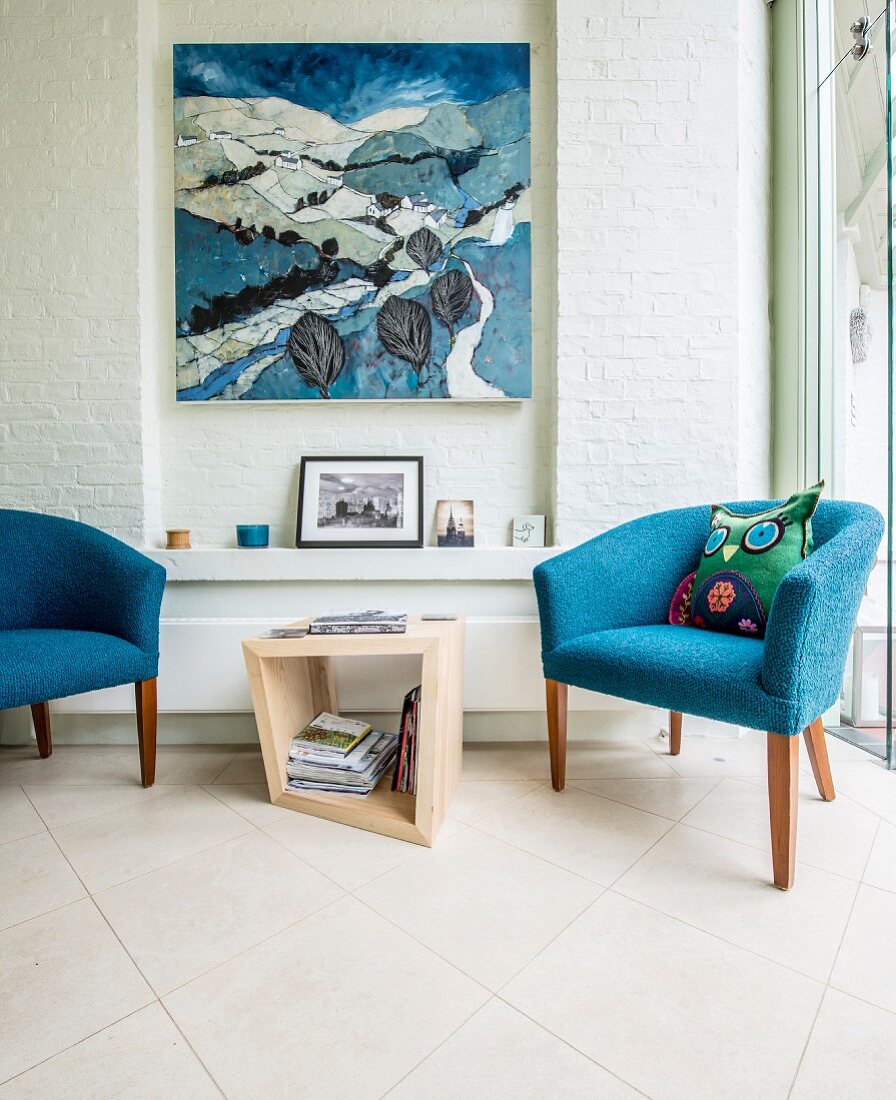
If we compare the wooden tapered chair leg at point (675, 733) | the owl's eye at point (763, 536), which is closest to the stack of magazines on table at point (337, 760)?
the wooden tapered chair leg at point (675, 733)

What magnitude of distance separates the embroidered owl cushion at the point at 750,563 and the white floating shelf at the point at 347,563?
0.56 metres

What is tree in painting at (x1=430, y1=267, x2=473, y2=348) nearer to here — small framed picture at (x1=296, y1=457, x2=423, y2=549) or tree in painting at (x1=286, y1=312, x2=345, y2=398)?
tree in painting at (x1=286, y1=312, x2=345, y2=398)

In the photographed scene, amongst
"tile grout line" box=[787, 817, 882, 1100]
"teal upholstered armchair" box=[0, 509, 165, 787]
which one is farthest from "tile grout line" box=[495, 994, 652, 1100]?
"teal upholstered armchair" box=[0, 509, 165, 787]

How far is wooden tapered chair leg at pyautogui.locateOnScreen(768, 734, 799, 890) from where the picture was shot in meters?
1.30

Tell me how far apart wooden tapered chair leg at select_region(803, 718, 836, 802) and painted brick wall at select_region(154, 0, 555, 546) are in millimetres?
1161

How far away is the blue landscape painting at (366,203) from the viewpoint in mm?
2270

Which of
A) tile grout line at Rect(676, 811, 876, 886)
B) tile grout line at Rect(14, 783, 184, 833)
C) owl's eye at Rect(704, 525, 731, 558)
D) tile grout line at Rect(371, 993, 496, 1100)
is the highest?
owl's eye at Rect(704, 525, 731, 558)

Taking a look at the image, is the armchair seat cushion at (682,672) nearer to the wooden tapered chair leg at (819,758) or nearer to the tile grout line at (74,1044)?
the wooden tapered chair leg at (819,758)

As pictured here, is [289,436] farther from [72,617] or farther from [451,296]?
[72,617]

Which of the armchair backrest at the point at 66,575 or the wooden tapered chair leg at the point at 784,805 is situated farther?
the armchair backrest at the point at 66,575

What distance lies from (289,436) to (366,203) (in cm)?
92

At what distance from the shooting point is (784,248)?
93.7 inches

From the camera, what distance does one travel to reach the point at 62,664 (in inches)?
64.7

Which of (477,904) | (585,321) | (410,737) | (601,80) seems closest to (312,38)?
(601,80)
